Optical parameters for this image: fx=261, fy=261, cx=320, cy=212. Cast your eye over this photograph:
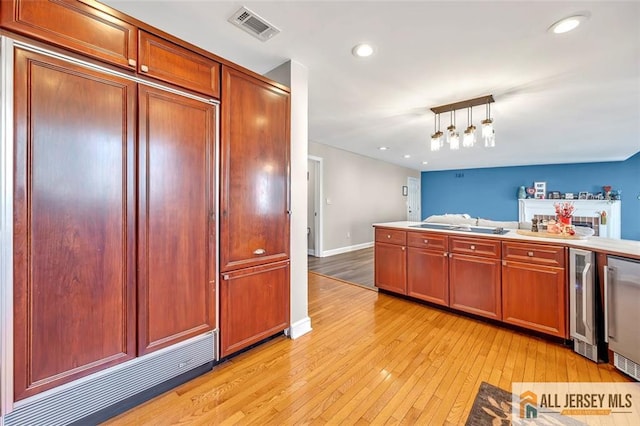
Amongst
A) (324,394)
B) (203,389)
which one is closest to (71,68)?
(203,389)

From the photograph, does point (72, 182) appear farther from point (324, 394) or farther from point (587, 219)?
point (587, 219)

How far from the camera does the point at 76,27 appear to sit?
1.29 metres

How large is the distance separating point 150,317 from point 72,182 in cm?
84

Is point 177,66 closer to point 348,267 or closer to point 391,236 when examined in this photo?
point 391,236

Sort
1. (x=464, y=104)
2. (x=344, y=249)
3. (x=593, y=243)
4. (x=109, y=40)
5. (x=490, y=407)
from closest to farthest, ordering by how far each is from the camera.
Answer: (x=109, y=40) → (x=490, y=407) → (x=593, y=243) → (x=464, y=104) → (x=344, y=249)

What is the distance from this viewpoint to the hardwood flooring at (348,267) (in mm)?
4139

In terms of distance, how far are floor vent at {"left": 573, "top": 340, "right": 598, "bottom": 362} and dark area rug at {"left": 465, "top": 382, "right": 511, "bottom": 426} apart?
954mm

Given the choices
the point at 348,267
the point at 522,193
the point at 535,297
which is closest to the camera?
the point at 535,297

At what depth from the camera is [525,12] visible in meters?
1.65

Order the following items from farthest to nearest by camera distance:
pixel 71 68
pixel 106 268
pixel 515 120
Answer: pixel 515 120 < pixel 106 268 < pixel 71 68

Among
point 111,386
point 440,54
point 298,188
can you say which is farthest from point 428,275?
point 111,386

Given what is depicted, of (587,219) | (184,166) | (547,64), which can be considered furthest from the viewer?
(587,219)

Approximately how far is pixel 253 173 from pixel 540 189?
348 inches

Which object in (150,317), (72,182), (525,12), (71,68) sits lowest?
(150,317)
